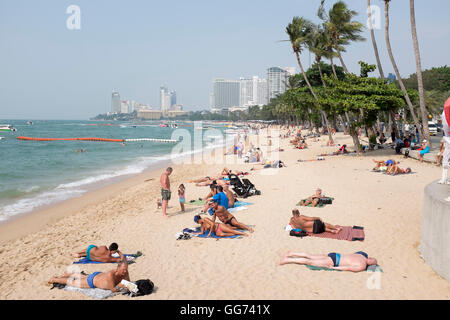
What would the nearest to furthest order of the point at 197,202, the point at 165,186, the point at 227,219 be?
1. the point at 227,219
2. the point at 165,186
3. the point at 197,202

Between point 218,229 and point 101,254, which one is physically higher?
point 218,229

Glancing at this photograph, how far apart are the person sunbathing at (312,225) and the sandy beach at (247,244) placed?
332 millimetres

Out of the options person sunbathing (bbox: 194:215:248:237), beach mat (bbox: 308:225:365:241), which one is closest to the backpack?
A: person sunbathing (bbox: 194:215:248:237)

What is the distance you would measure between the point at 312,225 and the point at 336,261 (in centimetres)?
168

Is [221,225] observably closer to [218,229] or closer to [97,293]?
[218,229]

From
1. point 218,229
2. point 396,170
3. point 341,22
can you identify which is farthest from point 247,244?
point 341,22

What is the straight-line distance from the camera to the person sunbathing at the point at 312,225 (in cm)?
740

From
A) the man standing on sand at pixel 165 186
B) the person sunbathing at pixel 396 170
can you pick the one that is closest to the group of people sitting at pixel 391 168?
the person sunbathing at pixel 396 170

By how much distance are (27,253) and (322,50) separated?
25166 millimetres

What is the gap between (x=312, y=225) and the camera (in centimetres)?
746

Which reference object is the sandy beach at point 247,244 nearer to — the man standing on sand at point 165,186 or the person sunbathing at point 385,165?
the man standing on sand at point 165,186

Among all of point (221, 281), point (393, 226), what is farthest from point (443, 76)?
point (221, 281)
